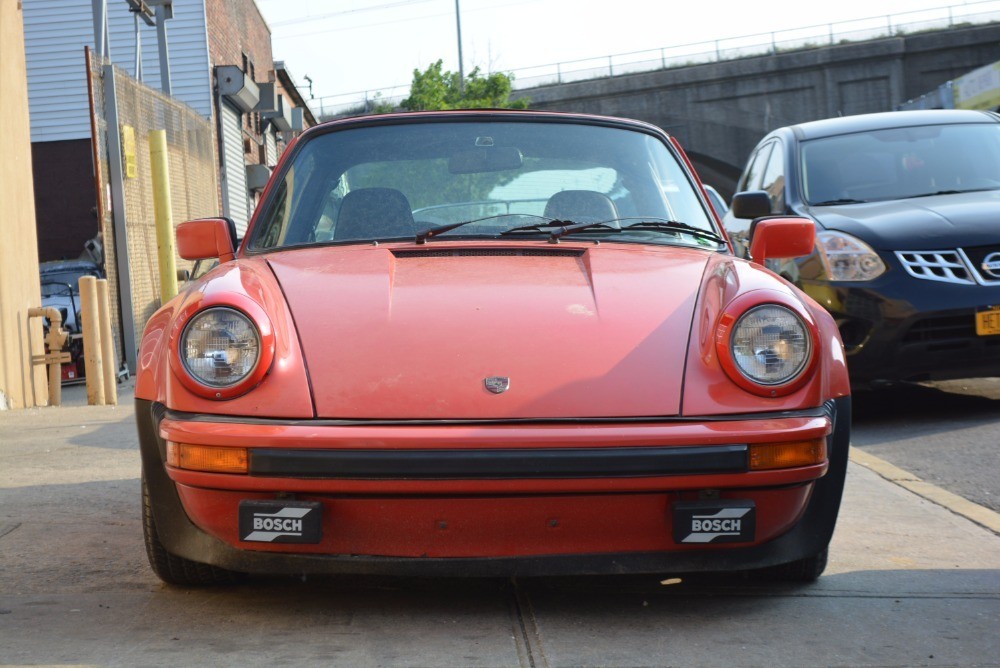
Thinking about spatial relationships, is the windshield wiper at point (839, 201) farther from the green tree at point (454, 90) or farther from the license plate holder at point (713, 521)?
the green tree at point (454, 90)

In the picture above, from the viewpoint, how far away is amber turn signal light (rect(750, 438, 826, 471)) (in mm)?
2887

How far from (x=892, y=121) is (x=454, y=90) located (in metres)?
33.3

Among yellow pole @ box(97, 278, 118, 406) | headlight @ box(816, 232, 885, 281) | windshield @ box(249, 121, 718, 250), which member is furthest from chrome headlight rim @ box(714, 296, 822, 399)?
yellow pole @ box(97, 278, 118, 406)

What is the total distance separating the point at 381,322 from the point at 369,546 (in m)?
0.56

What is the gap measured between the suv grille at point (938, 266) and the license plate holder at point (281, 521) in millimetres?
4430

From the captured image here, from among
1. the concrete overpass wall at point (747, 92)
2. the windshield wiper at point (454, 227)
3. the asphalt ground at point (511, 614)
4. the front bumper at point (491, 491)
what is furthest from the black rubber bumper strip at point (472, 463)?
the concrete overpass wall at point (747, 92)

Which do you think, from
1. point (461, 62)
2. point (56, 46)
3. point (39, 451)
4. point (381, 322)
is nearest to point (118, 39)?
point (56, 46)

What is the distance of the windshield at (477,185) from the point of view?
3.90 meters

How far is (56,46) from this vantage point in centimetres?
2627

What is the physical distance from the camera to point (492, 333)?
3084 millimetres

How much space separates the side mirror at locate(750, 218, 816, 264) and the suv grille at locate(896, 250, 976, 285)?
238 centimetres

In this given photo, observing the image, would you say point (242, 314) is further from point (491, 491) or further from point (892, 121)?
point (892, 121)

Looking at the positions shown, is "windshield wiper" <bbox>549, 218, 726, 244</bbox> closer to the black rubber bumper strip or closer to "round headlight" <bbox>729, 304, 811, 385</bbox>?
"round headlight" <bbox>729, 304, 811, 385</bbox>

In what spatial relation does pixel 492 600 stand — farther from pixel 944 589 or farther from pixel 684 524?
pixel 944 589
